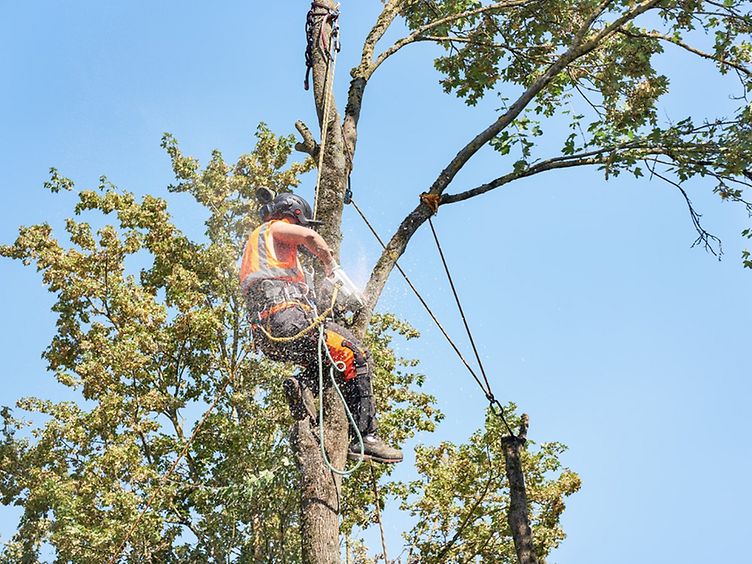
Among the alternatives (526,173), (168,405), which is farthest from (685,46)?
(168,405)

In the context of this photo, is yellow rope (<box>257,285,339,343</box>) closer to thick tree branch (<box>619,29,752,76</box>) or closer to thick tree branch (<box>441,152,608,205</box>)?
thick tree branch (<box>441,152,608,205</box>)

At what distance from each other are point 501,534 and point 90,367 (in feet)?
22.9

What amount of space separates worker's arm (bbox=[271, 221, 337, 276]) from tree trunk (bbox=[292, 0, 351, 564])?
4.5 inches

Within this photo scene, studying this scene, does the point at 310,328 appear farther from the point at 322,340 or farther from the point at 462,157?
the point at 462,157

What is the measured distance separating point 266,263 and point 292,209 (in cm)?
40

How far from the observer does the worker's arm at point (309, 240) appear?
525 centimetres

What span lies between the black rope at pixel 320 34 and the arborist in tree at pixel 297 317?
1317 mm

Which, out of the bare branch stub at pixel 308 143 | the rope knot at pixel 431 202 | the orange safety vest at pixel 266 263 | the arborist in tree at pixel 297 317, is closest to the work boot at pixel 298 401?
the arborist in tree at pixel 297 317

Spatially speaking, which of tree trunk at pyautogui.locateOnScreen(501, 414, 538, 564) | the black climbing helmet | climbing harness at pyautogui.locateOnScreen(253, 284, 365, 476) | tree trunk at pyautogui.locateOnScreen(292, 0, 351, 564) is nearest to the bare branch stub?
tree trunk at pyautogui.locateOnScreen(292, 0, 351, 564)

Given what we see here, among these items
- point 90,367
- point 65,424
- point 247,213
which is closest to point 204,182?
point 247,213

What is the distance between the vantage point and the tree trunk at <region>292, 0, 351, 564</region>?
4.43 metres

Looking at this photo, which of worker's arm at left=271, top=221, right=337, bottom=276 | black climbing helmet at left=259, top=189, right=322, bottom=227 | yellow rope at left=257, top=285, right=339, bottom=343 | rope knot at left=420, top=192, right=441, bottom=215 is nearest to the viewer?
yellow rope at left=257, top=285, right=339, bottom=343

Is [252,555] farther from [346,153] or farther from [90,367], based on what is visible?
[346,153]

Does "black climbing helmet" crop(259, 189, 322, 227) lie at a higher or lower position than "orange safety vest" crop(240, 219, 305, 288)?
higher
